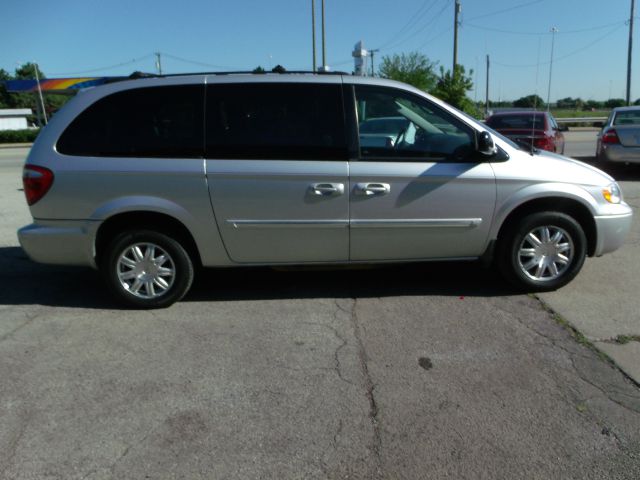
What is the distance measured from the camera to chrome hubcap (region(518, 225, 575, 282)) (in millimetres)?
4855

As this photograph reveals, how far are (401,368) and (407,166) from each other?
1.72 meters

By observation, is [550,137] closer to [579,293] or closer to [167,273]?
[579,293]

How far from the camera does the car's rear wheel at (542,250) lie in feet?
15.8

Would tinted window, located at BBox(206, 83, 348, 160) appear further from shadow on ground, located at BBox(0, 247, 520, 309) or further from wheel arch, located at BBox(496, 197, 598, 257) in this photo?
wheel arch, located at BBox(496, 197, 598, 257)

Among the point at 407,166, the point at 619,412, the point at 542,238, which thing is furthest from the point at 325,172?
the point at 619,412

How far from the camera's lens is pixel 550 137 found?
1155cm

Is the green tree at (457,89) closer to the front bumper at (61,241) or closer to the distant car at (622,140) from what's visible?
the distant car at (622,140)

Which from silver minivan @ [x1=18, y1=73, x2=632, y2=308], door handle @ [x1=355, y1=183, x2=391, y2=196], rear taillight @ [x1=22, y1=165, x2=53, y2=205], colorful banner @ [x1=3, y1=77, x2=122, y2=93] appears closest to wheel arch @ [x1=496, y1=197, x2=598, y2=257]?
silver minivan @ [x1=18, y1=73, x2=632, y2=308]

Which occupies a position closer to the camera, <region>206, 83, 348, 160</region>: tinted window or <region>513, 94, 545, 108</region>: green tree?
<region>206, 83, 348, 160</region>: tinted window

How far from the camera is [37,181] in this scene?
14.8ft

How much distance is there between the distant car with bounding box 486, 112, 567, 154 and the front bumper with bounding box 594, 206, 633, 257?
6555mm

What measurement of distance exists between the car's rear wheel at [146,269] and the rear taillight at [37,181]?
26.2 inches

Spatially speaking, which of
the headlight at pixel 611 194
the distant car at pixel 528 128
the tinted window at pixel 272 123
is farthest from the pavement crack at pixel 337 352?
the distant car at pixel 528 128

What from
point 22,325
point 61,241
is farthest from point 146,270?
point 22,325
